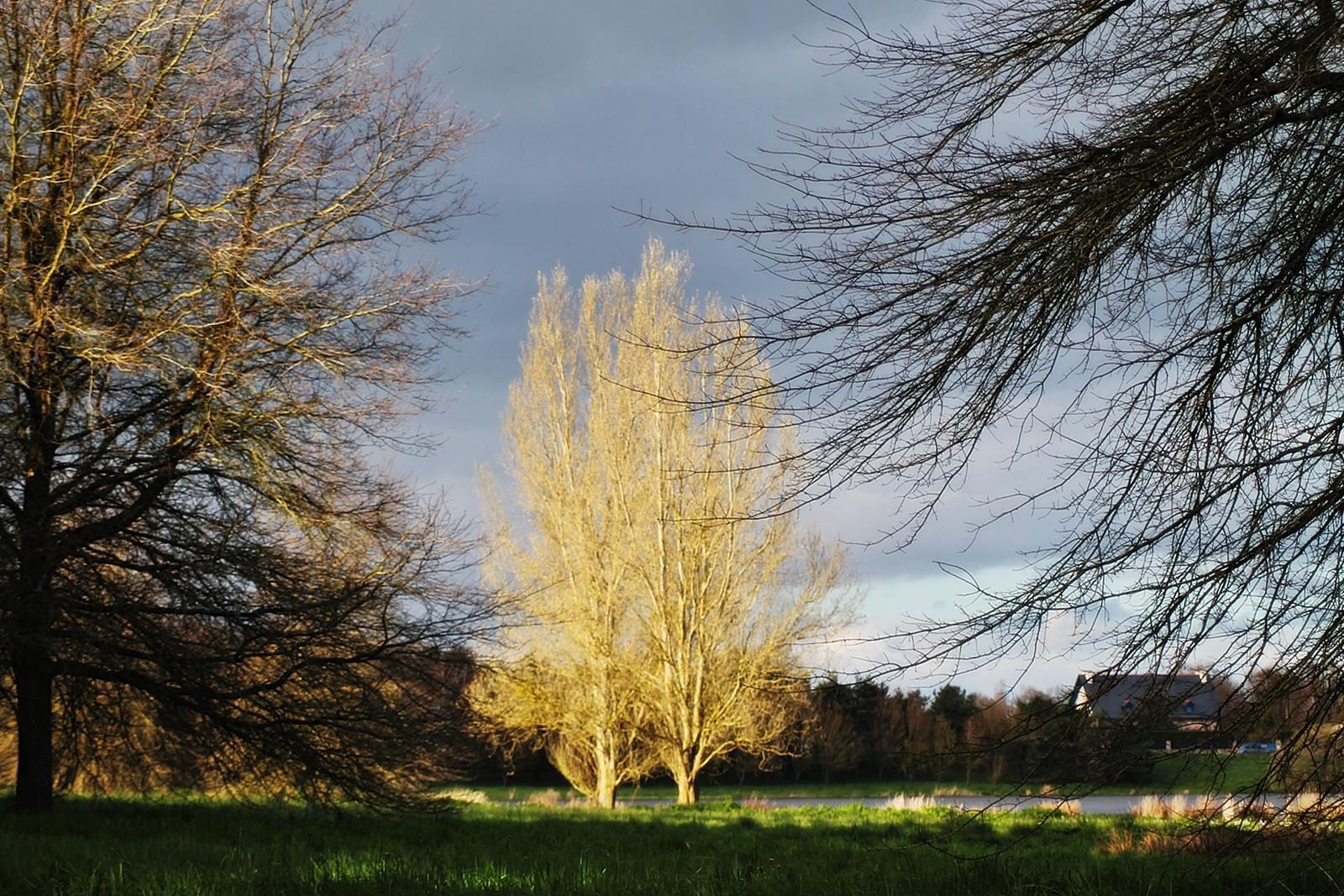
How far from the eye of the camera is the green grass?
14.7 ft

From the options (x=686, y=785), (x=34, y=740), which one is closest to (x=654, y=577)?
(x=686, y=785)

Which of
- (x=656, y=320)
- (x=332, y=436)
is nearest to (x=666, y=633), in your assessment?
(x=656, y=320)

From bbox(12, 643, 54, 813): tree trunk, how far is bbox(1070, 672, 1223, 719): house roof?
8.72 m

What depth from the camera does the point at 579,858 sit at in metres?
5.52

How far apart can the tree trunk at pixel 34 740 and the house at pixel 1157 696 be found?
873cm

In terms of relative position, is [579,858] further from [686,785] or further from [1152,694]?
[686,785]

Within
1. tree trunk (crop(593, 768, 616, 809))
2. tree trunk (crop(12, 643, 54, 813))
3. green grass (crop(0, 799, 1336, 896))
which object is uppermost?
tree trunk (crop(12, 643, 54, 813))

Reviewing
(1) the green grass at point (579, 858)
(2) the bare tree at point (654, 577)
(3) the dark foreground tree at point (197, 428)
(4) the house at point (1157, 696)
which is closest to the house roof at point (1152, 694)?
(4) the house at point (1157, 696)

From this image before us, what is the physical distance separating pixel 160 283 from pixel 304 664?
335cm

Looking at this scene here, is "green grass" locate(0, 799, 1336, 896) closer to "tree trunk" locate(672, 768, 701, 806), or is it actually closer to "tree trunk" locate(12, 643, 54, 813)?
"tree trunk" locate(12, 643, 54, 813)

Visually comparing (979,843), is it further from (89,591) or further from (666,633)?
(666,633)

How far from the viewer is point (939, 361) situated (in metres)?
Result: 4.39

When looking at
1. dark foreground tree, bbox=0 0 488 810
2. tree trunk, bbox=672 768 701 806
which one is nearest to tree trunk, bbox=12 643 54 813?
dark foreground tree, bbox=0 0 488 810

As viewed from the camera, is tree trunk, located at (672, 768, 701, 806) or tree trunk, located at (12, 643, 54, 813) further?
tree trunk, located at (672, 768, 701, 806)
